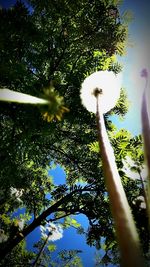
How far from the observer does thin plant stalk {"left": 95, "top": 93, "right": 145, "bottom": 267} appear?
1735 millimetres

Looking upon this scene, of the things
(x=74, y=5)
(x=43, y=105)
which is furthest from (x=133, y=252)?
(x=74, y=5)

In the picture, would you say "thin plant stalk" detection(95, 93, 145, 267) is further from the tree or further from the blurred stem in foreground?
the tree

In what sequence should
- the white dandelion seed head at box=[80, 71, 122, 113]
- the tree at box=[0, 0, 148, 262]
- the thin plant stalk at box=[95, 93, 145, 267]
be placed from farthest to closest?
1. the tree at box=[0, 0, 148, 262]
2. the white dandelion seed head at box=[80, 71, 122, 113]
3. the thin plant stalk at box=[95, 93, 145, 267]

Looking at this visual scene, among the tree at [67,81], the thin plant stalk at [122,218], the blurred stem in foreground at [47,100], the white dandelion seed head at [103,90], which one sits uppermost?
the tree at [67,81]

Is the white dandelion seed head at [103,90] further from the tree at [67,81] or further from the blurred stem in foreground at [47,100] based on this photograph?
the tree at [67,81]

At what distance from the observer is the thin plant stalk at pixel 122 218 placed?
68.3 inches

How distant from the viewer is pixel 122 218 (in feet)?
6.71

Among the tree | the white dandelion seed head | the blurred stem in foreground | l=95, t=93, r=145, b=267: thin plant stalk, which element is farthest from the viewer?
the tree

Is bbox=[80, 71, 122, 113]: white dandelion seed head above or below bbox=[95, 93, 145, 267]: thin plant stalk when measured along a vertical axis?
above

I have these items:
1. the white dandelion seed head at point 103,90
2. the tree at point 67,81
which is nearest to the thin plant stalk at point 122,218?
the white dandelion seed head at point 103,90

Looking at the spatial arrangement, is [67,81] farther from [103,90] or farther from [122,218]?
[122,218]

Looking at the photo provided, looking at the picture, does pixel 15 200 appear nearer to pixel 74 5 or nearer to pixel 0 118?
pixel 0 118

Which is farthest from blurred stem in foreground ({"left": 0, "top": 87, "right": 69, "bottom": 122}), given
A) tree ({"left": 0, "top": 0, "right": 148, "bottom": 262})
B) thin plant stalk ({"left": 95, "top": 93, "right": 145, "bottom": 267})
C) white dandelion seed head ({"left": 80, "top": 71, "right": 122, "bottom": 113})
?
tree ({"left": 0, "top": 0, "right": 148, "bottom": 262})

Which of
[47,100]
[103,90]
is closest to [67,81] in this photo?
[103,90]
